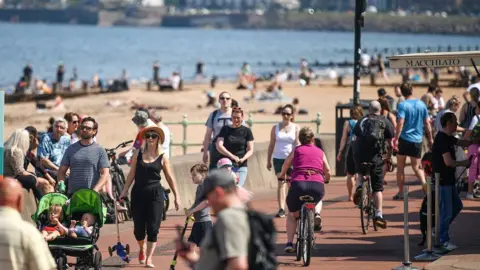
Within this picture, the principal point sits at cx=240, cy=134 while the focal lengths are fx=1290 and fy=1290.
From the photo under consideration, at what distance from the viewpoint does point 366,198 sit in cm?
1582

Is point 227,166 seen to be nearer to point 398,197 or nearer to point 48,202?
point 48,202

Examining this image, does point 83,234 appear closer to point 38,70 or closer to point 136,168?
point 136,168

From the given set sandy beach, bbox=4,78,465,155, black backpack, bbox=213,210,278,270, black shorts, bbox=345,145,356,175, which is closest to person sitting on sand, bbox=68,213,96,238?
black backpack, bbox=213,210,278,270

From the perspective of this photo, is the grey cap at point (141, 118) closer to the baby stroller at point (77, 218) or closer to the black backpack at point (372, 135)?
the black backpack at point (372, 135)

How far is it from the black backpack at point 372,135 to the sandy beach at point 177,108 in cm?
1571

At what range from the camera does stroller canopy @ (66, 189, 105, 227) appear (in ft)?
41.9

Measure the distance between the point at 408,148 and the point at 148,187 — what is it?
610 cm

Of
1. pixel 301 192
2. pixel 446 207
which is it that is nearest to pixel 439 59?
pixel 446 207

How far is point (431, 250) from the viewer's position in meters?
13.9

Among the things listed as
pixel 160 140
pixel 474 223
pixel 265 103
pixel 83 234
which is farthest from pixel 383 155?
pixel 265 103

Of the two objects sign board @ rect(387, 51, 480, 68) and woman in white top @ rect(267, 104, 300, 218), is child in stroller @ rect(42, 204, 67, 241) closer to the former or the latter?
sign board @ rect(387, 51, 480, 68)

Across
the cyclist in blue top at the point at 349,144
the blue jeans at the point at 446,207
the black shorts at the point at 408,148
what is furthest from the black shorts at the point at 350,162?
the blue jeans at the point at 446,207

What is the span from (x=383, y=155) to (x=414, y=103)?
2.34 m

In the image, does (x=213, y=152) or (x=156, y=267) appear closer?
(x=156, y=267)
